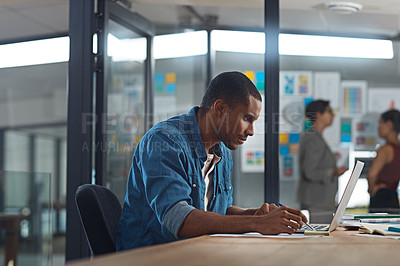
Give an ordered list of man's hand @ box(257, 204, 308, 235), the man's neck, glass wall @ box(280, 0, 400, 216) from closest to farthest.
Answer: man's hand @ box(257, 204, 308, 235) → the man's neck → glass wall @ box(280, 0, 400, 216)

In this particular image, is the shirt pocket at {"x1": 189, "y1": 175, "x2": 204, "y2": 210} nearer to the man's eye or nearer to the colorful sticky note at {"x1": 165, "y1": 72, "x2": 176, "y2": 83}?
the man's eye

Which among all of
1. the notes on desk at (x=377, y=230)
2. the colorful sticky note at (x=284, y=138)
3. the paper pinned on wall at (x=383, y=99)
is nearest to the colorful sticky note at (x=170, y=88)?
the colorful sticky note at (x=284, y=138)

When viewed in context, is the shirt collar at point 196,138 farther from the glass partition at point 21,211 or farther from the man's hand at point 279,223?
the glass partition at point 21,211

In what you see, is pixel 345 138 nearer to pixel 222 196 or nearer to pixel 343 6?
pixel 343 6

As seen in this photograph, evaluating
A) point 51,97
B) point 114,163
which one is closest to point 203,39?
point 114,163

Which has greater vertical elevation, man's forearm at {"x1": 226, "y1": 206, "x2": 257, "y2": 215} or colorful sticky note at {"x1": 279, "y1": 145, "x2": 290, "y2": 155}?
colorful sticky note at {"x1": 279, "y1": 145, "x2": 290, "y2": 155}

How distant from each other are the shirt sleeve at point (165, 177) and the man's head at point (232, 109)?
254 millimetres

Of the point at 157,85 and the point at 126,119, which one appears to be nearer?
the point at 126,119

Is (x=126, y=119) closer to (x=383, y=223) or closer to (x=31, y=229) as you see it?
(x=31, y=229)

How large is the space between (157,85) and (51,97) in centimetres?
391

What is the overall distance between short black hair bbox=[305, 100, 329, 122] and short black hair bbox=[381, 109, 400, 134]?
0.53m

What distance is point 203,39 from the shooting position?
395 cm

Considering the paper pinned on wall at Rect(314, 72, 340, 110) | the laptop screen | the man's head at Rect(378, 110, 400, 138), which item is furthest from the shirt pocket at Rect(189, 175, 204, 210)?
the man's head at Rect(378, 110, 400, 138)

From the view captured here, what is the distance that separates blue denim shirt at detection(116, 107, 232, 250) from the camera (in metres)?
1.71
